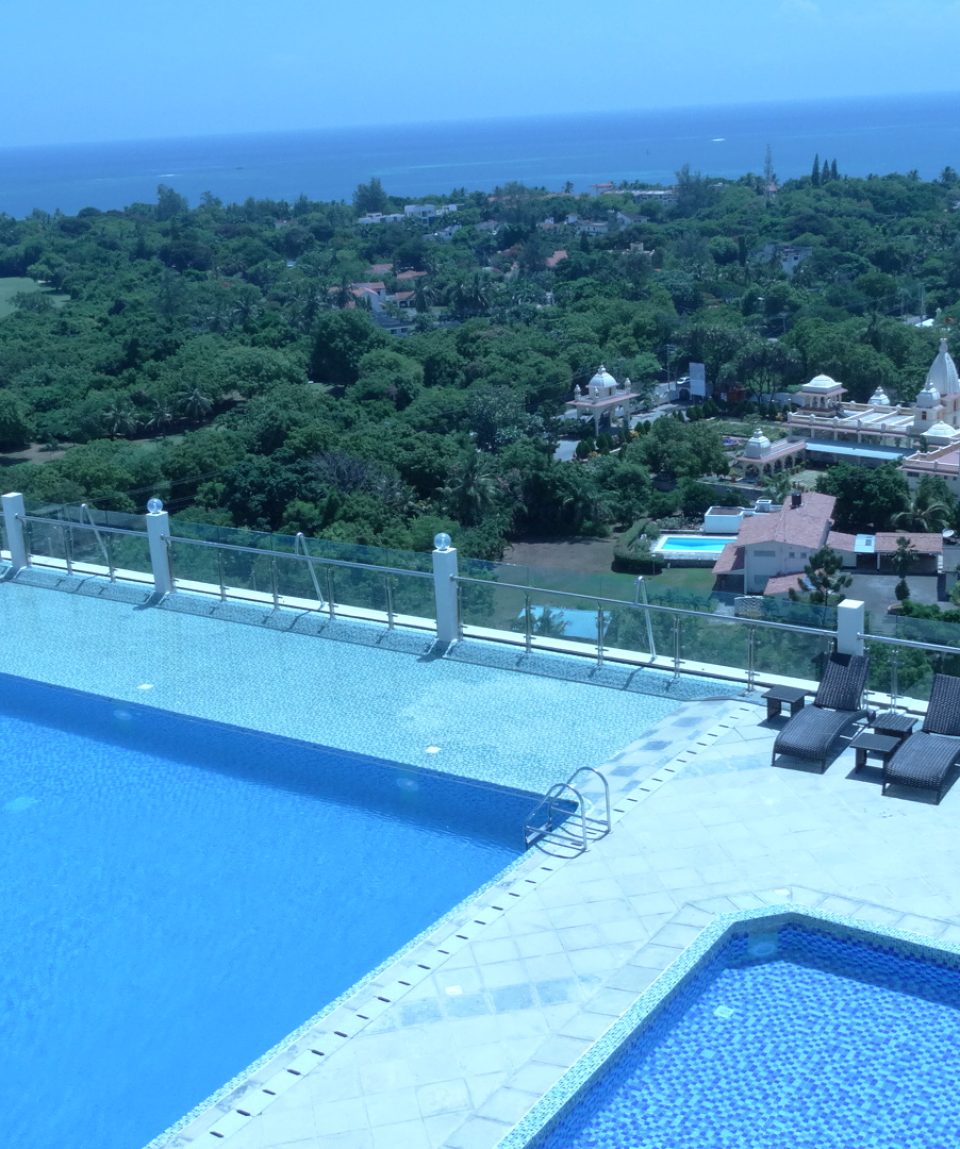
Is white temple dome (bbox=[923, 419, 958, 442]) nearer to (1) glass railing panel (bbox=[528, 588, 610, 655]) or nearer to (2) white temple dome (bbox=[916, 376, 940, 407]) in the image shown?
(2) white temple dome (bbox=[916, 376, 940, 407])

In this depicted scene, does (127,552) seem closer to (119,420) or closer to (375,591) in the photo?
(375,591)

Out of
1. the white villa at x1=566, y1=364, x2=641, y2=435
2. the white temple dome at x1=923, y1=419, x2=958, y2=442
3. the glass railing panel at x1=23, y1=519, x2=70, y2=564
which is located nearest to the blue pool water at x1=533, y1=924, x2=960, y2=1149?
the glass railing panel at x1=23, y1=519, x2=70, y2=564

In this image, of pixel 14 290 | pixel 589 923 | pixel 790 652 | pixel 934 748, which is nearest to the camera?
pixel 589 923

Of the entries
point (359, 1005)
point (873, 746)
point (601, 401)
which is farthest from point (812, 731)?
point (601, 401)

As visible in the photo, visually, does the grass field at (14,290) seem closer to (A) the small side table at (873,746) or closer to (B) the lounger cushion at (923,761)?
(A) the small side table at (873,746)

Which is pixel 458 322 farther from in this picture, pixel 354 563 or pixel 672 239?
pixel 354 563

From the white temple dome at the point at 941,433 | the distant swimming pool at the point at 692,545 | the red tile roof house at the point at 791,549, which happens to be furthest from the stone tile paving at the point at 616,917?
the white temple dome at the point at 941,433

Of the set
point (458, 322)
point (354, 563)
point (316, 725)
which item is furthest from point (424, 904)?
point (458, 322)
